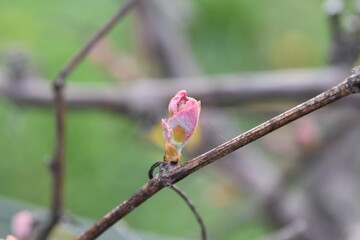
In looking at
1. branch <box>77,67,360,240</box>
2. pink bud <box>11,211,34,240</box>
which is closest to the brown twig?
pink bud <box>11,211,34,240</box>

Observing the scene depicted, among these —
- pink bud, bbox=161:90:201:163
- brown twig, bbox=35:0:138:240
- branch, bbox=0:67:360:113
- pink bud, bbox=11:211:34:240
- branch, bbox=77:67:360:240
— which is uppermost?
branch, bbox=0:67:360:113

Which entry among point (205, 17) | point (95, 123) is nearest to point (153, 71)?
point (95, 123)

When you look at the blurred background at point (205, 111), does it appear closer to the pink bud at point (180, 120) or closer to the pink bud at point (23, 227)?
the pink bud at point (23, 227)

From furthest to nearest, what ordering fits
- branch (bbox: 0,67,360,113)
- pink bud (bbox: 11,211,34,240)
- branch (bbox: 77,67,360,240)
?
branch (bbox: 0,67,360,113) → pink bud (bbox: 11,211,34,240) → branch (bbox: 77,67,360,240)

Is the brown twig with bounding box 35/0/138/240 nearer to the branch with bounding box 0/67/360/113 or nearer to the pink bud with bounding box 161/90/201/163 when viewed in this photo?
the pink bud with bounding box 161/90/201/163

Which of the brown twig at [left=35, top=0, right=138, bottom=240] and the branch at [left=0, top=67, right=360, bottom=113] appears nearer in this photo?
the brown twig at [left=35, top=0, right=138, bottom=240]

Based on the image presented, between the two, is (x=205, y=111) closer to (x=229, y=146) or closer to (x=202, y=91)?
(x=202, y=91)

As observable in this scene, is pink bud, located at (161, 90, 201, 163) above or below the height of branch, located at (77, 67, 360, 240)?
above
